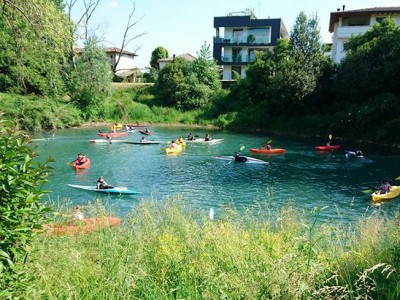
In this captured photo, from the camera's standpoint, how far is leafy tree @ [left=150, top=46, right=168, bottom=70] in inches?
2662

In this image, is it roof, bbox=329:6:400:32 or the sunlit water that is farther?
roof, bbox=329:6:400:32

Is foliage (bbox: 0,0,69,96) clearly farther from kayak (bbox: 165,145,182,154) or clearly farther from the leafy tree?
the leafy tree

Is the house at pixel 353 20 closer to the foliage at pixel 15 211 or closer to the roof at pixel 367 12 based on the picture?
the roof at pixel 367 12

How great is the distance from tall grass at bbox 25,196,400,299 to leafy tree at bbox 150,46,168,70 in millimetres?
65048

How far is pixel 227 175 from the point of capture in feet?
67.2

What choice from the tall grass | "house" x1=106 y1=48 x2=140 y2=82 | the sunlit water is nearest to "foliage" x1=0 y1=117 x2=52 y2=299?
the tall grass

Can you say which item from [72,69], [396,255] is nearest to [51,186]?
[72,69]

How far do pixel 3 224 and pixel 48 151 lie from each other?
2461cm

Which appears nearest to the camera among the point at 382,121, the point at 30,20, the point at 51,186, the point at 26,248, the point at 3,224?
the point at 3,224

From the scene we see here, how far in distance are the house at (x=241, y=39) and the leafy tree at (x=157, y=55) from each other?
17.1 metres

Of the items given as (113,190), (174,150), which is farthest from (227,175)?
(174,150)

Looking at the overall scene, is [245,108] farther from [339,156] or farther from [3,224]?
[3,224]

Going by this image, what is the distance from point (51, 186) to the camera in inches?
689

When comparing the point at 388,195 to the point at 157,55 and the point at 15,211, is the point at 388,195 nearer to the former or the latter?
the point at 15,211
